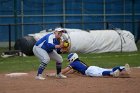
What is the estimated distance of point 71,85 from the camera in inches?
467

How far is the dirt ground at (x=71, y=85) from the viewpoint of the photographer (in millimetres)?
10914

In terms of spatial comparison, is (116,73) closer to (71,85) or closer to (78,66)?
(78,66)

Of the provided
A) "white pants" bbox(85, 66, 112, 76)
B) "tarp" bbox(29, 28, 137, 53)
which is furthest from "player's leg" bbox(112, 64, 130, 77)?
"tarp" bbox(29, 28, 137, 53)

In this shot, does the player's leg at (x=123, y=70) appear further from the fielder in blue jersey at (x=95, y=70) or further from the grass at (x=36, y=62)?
the grass at (x=36, y=62)

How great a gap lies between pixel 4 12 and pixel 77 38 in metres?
6.28

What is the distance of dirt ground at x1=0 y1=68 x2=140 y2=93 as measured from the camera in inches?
430

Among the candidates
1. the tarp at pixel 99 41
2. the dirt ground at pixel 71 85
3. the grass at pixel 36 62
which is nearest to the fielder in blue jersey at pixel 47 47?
the dirt ground at pixel 71 85

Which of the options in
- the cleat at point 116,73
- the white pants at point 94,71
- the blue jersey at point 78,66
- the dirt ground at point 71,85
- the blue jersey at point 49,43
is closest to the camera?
the dirt ground at point 71,85

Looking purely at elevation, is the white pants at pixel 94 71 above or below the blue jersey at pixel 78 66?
below

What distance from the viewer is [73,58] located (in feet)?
45.7

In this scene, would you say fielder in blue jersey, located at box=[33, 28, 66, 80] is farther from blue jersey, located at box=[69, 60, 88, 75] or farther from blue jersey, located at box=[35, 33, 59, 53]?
blue jersey, located at box=[69, 60, 88, 75]

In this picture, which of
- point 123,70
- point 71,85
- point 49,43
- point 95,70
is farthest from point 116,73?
point 49,43

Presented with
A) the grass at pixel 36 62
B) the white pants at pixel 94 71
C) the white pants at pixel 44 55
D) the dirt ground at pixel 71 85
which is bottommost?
the grass at pixel 36 62

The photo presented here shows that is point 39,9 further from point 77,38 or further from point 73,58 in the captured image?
point 73,58
